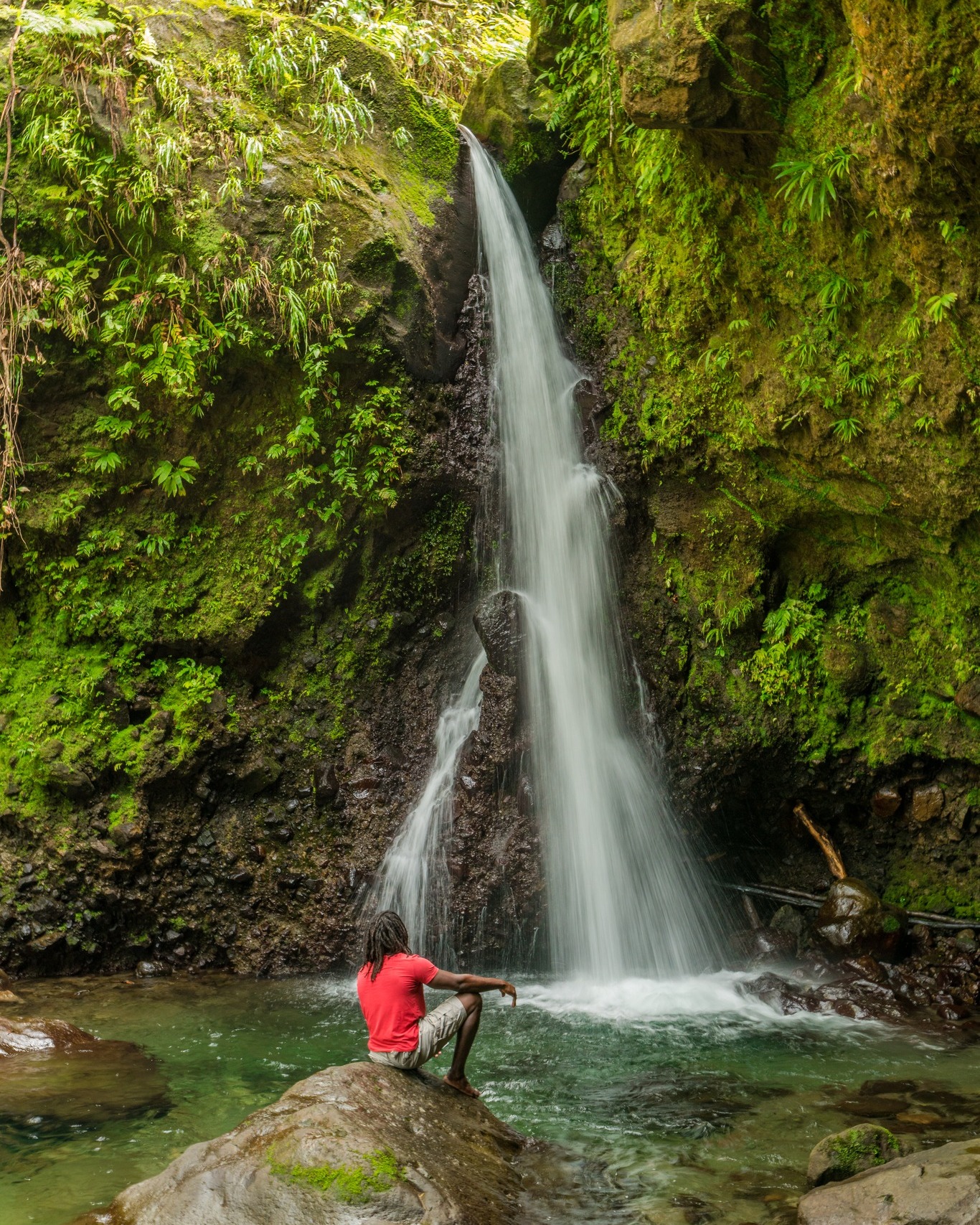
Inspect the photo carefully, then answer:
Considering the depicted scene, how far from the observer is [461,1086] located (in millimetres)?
4766

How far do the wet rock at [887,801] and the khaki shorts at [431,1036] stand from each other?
4.82 metres

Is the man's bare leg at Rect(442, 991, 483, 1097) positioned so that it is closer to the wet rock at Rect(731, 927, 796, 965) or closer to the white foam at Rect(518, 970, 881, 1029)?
the white foam at Rect(518, 970, 881, 1029)

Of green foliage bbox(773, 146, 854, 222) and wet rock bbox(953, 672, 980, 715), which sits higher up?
green foliage bbox(773, 146, 854, 222)

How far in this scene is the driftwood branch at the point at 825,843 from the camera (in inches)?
315

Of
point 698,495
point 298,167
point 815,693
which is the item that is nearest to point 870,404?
point 698,495

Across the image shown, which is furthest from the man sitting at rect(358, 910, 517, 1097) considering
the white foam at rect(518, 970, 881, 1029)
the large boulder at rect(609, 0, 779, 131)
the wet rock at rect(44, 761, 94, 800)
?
the large boulder at rect(609, 0, 779, 131)

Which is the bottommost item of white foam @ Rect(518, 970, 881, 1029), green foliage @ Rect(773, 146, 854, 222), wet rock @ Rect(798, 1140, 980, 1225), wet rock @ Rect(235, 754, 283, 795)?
white foam @ Rect(518, 970, 881, 1029)

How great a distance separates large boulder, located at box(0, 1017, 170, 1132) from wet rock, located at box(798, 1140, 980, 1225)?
141 inches

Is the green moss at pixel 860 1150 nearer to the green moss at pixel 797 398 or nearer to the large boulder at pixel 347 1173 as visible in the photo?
the large boulder at pixel 347 1173

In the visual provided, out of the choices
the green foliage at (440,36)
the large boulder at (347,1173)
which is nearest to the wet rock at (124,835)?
the large boulder at (347,1173)

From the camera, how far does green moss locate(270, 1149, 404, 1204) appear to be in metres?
3.50

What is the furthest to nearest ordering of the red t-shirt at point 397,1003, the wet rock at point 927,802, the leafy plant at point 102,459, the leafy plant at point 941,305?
the leafy plant at point 102,459 → the wet rock at point 927,802 → the leafy plant at point 941,305 → the red t-shirt at point 397,1003

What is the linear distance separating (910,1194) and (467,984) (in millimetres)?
2127

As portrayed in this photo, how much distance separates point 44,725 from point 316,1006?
11.6 feet
